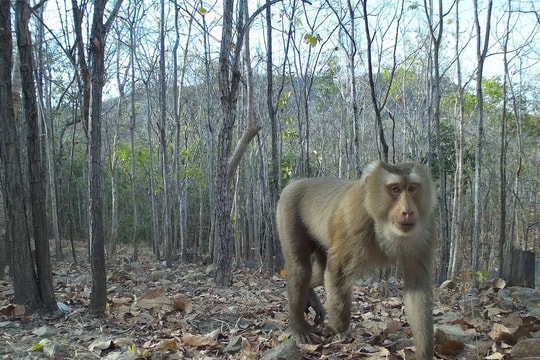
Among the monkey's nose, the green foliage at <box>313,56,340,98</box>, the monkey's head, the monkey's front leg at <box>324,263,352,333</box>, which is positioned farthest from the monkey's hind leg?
the green foliage at <box>313,56,340,98</box>

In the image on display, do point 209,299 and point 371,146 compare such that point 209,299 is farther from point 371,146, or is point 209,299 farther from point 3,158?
point 371,146

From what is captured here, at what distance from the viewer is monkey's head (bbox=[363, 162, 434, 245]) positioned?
3713 mm

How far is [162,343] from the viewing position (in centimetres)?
436

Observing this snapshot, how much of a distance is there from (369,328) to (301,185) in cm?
166

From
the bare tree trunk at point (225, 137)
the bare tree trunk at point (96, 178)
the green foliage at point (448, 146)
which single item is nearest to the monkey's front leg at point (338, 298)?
the bare tree trunk at point (96, 178)

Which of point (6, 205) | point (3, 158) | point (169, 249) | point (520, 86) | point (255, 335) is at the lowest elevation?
point (169, 249)

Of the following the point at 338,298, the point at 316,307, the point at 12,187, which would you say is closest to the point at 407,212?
the point at 338,298

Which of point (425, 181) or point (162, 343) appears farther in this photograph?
point (162, 343)

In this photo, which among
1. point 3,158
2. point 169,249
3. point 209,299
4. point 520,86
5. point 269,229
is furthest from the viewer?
point 520,86

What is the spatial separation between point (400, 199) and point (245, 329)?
90.5 inches

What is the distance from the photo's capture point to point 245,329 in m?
5.18

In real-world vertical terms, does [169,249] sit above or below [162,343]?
below

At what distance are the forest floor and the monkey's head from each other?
999 millimetres

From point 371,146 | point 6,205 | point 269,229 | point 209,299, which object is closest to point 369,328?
point 209,299
